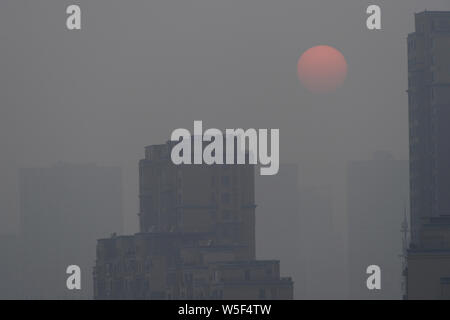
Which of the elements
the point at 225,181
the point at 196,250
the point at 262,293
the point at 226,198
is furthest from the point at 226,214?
the point at 262,293

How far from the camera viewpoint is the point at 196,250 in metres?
162

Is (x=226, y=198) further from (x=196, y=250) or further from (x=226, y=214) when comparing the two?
(x=196, y=250)

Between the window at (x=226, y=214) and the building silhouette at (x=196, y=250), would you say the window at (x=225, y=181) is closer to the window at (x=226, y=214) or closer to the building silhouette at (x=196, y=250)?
the building silhouette at (x=196, y=250)

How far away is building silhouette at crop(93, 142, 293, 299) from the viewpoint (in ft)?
440

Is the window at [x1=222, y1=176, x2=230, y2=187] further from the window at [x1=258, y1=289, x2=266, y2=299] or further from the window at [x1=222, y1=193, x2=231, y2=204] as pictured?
the window at [x1=258, y1=289, x2=266, y2=299]

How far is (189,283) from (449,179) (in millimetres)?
57870

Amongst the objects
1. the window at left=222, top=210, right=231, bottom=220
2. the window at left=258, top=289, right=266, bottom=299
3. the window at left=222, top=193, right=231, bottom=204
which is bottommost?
the window at left=258, top=289, right=266, bottom=299

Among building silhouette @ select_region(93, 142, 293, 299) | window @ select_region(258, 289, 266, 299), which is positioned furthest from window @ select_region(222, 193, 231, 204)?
window @ select_region(258, 289, 266, 299)

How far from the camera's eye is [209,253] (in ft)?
522
